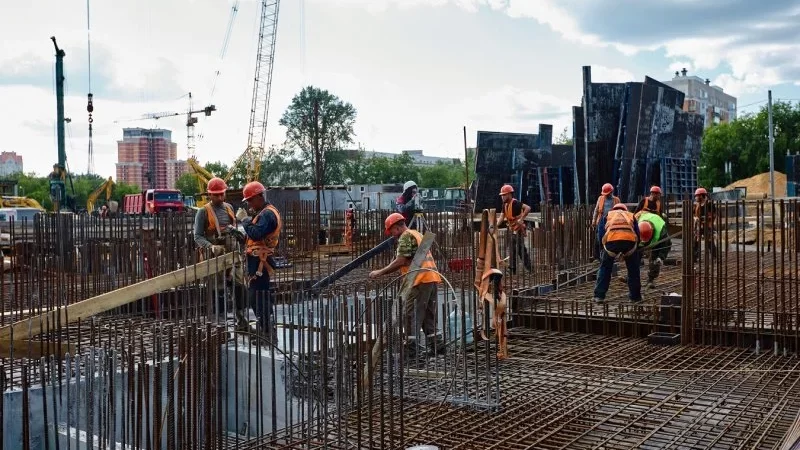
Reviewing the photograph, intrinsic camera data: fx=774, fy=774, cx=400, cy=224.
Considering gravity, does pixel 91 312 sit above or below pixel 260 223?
below

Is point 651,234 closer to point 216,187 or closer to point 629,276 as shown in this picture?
point 629,276

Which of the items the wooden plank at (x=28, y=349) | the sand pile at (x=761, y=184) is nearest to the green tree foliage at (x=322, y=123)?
the sand pile at (x=761, y=184)

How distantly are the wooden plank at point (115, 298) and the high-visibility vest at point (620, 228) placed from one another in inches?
167

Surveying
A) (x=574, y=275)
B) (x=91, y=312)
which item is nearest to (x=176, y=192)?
(x=574, y=275)

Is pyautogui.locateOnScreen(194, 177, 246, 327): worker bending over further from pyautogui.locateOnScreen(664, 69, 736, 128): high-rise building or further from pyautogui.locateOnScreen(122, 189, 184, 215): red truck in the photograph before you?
pyautogui.locateOnScreen(664, 69, 736, 128): high-rise building

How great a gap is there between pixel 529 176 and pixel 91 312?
21146 mm

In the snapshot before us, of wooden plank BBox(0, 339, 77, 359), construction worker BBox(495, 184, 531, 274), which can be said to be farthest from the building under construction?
construction worker BBox(495, 184, 531, 274)

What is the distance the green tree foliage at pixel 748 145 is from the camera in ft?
157

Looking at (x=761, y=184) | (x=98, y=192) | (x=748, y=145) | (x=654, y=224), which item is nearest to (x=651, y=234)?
(x=654, y=224)

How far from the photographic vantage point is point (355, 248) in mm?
14008

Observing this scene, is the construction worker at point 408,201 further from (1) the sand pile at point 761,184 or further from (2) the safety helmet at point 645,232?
(1) the sand pile at point 761,184

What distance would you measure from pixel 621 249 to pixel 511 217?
3295 mm

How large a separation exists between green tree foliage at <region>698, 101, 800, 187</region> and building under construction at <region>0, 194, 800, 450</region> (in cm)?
4248

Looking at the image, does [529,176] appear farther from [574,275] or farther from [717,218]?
[717,218]
